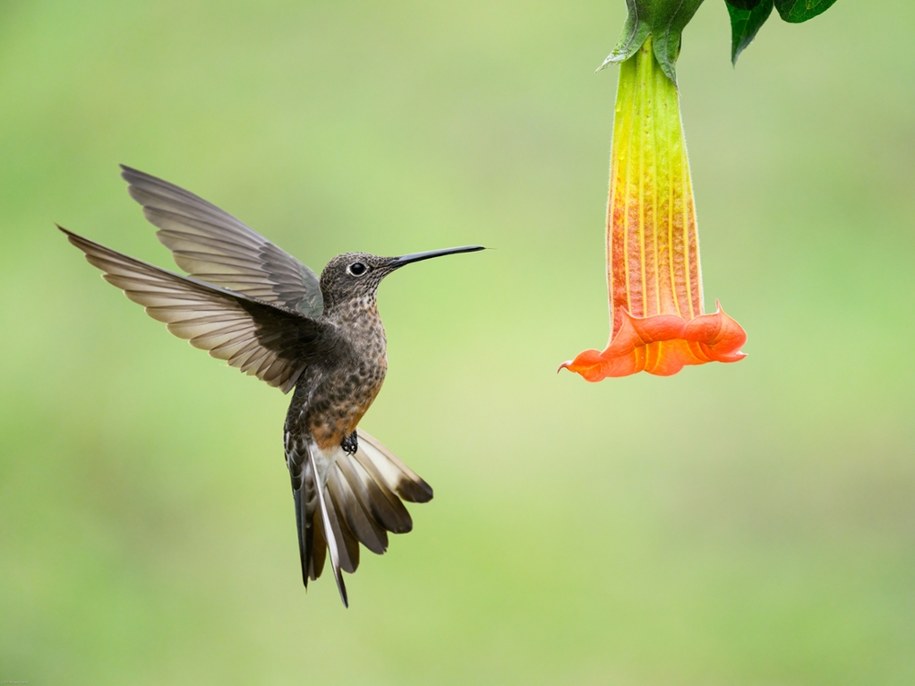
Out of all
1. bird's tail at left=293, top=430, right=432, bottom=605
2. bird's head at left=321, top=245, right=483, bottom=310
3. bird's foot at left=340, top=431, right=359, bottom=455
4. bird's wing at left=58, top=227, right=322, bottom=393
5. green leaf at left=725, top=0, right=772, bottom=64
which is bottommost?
bird's tail at left=293, top=430, right=432, bottom=605

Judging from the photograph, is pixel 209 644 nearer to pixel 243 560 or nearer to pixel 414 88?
pixel 243 560

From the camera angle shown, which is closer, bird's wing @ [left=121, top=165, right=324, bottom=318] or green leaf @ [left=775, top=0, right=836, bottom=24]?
green leaf @ [left=775, top=0, right=836, bottom=24]

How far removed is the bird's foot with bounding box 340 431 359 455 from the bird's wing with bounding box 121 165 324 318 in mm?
158

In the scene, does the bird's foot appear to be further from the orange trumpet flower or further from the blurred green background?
the blurred green background

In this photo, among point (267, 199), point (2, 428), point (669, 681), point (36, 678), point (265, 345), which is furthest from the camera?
point (267, 199)

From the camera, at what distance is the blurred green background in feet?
10.1

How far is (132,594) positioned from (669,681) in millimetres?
1364

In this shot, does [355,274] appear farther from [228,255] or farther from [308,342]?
[228,255]

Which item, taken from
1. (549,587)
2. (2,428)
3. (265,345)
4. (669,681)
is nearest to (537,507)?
(549,587)

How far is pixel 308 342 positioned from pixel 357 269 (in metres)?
0.11

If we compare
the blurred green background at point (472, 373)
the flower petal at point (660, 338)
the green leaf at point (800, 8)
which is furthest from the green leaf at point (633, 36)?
the blurred green background at point (472, 373)

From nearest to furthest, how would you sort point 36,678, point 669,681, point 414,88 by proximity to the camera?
point 669,681
point 36,678
point 414,88

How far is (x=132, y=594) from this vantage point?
3.25m

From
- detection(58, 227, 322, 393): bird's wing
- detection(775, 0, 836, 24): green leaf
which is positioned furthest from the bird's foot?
detection(775, 0, 836, 24): green leaf
